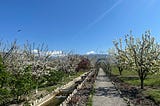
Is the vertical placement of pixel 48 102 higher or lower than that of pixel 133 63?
lower

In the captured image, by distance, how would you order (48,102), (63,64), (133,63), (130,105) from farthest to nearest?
(63,64) < (133,63) < (48,102) < (130,105)

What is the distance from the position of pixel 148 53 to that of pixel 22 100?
18.4 m

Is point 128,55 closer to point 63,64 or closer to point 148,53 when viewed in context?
point 148,53

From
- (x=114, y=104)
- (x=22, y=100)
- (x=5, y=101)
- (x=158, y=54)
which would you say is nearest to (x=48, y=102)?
(x=22, y=100)

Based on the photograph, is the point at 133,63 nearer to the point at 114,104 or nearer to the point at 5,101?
the point at 114,104

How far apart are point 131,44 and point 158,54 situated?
403 cm

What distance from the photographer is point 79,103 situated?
24.9 m

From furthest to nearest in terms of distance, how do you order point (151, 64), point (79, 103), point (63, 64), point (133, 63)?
point (63, 64) < point (133, 63) < point (151, 64) < point (79, 103)

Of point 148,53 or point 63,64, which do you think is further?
point 63,64

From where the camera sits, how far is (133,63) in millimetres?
38531

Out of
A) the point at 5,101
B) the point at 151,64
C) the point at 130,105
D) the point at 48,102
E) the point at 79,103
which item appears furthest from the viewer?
the point at 151,64

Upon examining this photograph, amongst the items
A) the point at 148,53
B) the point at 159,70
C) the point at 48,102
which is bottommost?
the point at 48,102

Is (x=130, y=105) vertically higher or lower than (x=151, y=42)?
lower

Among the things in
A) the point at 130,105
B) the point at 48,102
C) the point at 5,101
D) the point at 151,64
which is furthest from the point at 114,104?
the point at 151,64
